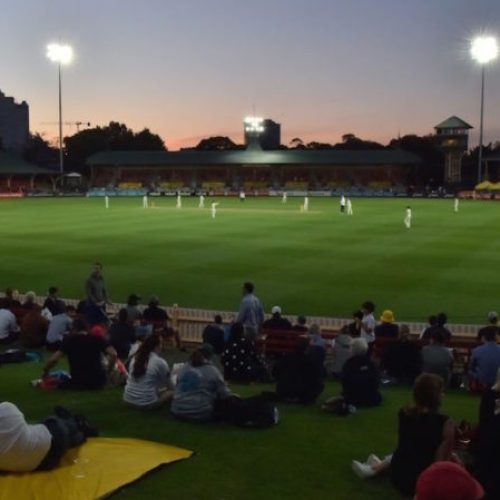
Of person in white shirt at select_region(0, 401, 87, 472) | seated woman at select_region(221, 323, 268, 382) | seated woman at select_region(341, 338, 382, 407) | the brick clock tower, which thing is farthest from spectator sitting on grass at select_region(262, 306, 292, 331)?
the brick clock tower

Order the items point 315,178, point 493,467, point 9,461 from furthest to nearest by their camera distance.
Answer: point 315,178
point 9,461
point 493,467

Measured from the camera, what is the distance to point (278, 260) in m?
28.8

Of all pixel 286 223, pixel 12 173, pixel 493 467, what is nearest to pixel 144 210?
pixel 286 223

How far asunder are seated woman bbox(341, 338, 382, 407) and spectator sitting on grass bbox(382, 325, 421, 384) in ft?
7.83

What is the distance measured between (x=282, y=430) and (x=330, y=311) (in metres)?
11.5

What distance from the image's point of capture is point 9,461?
21.6 ft

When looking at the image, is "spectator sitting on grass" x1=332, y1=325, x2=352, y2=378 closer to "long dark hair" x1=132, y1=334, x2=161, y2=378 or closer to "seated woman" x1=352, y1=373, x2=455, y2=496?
"long dark hair" x1=132, y1=334, x2=161, y2=378

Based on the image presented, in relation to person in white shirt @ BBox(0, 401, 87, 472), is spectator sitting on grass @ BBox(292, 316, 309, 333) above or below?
below

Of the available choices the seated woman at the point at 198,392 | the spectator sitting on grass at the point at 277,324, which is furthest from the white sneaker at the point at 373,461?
the spectator sitting on grass at the point at 277,324

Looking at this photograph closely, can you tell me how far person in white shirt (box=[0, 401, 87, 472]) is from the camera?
651cm

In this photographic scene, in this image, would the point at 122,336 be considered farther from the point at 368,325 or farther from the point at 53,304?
the point at 368,325

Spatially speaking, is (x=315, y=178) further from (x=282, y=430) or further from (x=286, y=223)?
(x=282, y=430)

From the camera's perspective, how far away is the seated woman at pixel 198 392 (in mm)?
8336

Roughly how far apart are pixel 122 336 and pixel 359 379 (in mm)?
5351
